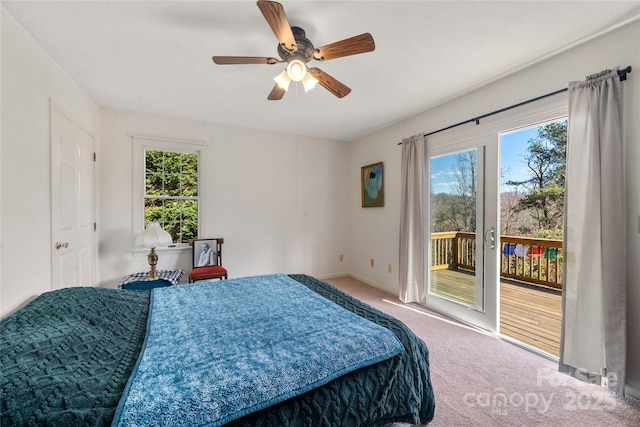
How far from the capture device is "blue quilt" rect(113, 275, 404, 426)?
2.75ft

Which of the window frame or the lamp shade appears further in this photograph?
the window frame

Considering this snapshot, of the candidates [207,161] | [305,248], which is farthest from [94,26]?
[305,248]

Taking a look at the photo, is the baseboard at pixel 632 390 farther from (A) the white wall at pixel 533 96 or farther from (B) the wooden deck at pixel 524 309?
(B) the wooden deck at pixel 524 309

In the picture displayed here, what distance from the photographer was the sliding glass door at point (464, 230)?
260cm

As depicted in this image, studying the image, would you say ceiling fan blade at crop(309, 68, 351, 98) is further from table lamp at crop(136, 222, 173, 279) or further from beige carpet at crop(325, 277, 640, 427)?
table lamp at crop(136, 222, 173, 279)

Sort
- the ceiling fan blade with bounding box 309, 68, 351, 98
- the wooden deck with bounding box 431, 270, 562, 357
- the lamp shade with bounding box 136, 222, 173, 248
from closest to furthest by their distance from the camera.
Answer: the ceiling fan blade with bounding box 309, 68, 351, 98
the wooden deck with bounding box 431, 270, 562, 357
the lamp shade with bounding box 136, 222, 173, 248

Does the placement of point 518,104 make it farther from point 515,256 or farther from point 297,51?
point 515,256

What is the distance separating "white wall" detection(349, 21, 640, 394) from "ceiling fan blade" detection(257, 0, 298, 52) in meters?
2.05

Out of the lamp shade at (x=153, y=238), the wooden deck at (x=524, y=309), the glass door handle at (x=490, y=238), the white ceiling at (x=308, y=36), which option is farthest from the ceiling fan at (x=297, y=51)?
the wooden deck at (x=524, y=309)

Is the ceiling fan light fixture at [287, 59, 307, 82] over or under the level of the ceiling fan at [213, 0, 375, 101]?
under

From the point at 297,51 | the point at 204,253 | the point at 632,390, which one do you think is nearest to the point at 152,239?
the point at 204,253

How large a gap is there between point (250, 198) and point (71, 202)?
2.01 metres

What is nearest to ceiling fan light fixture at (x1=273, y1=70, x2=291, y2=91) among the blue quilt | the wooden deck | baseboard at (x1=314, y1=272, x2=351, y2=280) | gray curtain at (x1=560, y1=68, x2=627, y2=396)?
the blue quilt

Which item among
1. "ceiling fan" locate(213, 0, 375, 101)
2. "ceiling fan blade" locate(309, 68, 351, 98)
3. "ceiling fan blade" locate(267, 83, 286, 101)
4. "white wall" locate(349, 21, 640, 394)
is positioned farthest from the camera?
"ceiling fan blade" locate(267, 83, 286, 101)
